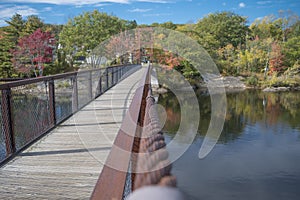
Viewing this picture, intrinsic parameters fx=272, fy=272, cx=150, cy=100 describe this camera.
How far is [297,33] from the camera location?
1476 inches

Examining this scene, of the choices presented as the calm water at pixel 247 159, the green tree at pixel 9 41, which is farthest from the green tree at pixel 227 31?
the green tree at pixel 9 41

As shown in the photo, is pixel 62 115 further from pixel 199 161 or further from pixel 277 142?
pixel 277 142

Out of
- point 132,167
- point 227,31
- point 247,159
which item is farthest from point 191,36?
point 132,167

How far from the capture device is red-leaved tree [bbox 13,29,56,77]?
19609 millimetres

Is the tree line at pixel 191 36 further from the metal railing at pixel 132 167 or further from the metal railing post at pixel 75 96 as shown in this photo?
the metal railing at pixel 132 167

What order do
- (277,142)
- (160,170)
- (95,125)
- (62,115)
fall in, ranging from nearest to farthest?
(160,170), (95,125), (62,115), (277,142)

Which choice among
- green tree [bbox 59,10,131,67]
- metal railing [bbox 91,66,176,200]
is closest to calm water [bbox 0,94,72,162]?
metal railing [bbox 91,66,176,200]

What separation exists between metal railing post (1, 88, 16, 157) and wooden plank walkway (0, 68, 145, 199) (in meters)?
0.16

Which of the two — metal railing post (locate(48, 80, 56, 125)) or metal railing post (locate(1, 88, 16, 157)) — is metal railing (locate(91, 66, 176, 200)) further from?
metal railing post (locate(48, 80, 56, 125))

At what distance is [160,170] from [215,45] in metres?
33.5

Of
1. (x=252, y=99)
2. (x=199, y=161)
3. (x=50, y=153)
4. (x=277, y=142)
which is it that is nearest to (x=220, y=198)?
(x=199, y=161)

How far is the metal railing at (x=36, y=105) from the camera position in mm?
3081

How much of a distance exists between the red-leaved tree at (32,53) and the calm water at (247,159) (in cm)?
1034

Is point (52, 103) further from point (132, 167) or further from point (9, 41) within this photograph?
point (9, 41)
